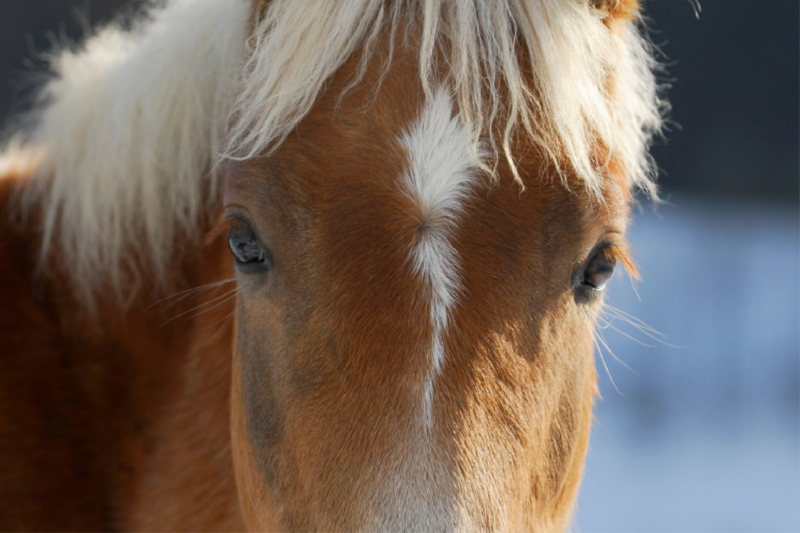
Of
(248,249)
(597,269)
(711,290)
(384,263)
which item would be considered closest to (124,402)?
(248,249)

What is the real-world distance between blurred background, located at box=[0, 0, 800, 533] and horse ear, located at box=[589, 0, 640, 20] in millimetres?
4028

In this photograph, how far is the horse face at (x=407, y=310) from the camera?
86 centimetres

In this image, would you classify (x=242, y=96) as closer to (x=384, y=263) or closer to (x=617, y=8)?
(x=384, y=263)

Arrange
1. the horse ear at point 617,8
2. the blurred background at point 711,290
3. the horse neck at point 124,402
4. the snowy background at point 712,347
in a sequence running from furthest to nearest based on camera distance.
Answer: the snowy background at point 712,347, the blurred background at point 711,290, the horse neck at point 124,402, the horse ear at point 617,8

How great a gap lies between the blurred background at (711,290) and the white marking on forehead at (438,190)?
163 inches

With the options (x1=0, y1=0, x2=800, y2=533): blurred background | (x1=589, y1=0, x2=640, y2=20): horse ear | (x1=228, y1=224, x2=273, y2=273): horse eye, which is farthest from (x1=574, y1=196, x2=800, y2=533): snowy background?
(x1=228, y1=224, x2=273, y2=273): horse eye

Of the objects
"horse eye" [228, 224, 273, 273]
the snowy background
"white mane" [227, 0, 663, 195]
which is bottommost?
the snowy background

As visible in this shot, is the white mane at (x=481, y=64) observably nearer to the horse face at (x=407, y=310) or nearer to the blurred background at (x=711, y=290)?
the horse face at (x=407, y=310)

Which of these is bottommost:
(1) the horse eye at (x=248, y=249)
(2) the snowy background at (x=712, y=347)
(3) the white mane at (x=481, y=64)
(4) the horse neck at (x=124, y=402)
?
(2) the snowy background at (x=712, y=347)

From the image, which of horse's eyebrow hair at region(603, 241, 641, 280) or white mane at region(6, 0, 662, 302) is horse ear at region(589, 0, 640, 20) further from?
horse's eyebrow hair at region(603, 241, 641, 280)

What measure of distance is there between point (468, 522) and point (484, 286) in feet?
1.06

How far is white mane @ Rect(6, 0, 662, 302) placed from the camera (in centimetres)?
102

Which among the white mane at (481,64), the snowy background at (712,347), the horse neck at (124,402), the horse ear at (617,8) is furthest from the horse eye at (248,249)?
the snowy background at (712,347)

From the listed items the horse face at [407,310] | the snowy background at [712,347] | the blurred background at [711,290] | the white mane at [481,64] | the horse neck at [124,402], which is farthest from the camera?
the snowy background at [712,347]
